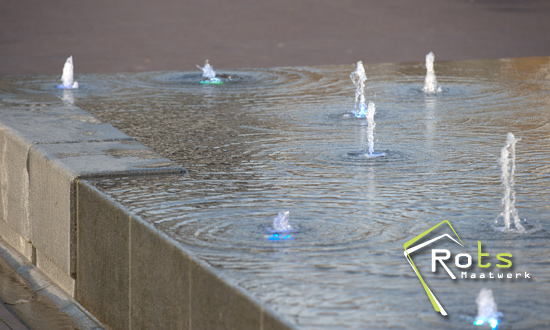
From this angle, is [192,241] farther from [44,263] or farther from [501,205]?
[44,263]

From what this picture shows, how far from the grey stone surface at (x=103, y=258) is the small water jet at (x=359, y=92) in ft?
10.2

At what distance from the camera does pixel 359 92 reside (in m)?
8.45

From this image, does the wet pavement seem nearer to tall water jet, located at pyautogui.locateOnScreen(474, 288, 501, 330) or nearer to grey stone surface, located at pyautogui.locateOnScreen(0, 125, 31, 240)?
grey stone surface, located at pyautogui.locateOnScreen(0, 125, 31, 240)

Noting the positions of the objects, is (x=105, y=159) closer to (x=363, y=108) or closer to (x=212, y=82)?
(x=363, y=108)

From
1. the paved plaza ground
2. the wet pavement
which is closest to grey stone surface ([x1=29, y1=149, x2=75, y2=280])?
the wet pavement

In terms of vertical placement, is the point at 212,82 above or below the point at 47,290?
above

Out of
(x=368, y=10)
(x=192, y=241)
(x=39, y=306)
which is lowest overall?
(x=39, y=306)

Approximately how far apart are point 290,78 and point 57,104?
114 inches

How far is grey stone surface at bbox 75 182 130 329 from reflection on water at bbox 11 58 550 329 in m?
0.12

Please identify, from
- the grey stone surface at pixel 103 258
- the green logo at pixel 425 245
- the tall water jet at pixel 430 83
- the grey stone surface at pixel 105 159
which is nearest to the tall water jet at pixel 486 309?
the green logo at pixel 425 245

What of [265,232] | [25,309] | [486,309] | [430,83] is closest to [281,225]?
[265,232]

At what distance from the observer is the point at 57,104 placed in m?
7.49

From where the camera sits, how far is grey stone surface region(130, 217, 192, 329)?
3840 mm

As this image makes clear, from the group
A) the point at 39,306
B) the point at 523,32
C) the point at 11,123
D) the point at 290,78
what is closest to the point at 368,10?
the point at 523,32
